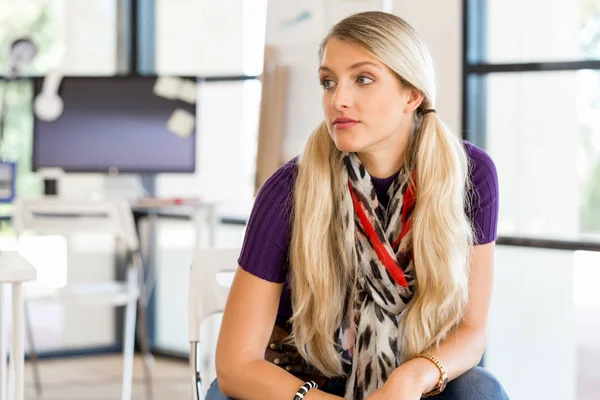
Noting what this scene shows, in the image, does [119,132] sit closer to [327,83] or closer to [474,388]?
[327,83]

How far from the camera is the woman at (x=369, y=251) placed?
5.84 feet

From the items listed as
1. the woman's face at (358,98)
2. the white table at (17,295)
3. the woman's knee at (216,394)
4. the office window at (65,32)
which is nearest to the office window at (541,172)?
the woman's face at (358,98)

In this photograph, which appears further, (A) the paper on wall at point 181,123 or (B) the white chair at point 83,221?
(A) the paper on wall at point 181,123

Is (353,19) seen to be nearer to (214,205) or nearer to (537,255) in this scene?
(537,255)

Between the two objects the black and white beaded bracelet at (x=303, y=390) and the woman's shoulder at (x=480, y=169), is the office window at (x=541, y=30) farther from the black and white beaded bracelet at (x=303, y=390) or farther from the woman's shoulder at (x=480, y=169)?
the black and white beaded bracelet at (x=303, y=390)

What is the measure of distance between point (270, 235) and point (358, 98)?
0.32 m

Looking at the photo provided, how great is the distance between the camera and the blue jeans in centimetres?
170

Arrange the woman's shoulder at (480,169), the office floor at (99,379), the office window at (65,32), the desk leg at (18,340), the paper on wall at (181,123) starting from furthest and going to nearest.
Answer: the office window at (65,32) < the paper on wall at (181,123) < the office floor at (99,379) < the desk leg at (18,340) < the woman's shoulder at (480,169)

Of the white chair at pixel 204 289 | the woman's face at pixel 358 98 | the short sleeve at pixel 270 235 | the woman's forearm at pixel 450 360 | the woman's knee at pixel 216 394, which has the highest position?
the woman's face at pixel 358 98

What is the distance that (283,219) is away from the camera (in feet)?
6.00

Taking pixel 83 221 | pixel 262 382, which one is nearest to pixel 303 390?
pixel 262 382

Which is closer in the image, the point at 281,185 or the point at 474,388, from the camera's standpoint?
the point at 474,388

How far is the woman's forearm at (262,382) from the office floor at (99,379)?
7.44 ft

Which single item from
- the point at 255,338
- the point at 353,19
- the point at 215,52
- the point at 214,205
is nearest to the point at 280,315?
the point at 255,338
